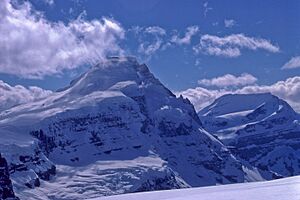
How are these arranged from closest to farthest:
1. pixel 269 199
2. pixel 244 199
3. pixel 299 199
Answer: pixel 299 199 → pixel 269 199 → pixel 244 199

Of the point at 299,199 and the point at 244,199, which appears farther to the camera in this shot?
the point at 244,199

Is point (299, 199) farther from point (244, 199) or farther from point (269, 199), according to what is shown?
point (244, 199)

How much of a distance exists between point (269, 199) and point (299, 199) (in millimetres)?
17209

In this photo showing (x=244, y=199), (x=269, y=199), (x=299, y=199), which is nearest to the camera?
(x=299, y=199)

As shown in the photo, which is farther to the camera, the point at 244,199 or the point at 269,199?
the point at 244,199

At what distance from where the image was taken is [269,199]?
179 meters

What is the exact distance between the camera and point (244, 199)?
19225cm

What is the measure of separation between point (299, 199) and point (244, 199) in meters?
31.8

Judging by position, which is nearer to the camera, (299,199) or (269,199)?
(299,199)

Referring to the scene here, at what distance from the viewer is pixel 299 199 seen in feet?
533

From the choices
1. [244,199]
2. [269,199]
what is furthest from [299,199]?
[244,199]
